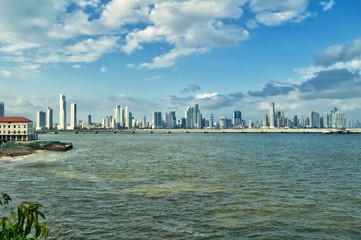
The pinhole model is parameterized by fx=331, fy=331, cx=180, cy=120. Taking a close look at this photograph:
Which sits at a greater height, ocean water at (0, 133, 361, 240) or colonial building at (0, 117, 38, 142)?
colonial building at (0, 117, 38, 142)

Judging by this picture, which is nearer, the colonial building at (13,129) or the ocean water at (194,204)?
the ocean water at (194,204)

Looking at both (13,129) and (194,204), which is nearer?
(194,204)

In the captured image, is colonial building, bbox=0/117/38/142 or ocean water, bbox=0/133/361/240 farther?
colonial building, bbox=0/117/38/142

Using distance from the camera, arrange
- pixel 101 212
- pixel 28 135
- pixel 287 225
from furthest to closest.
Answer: pixel 28 135
pixel 101 212
pixel 287 225

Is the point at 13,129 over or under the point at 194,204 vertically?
over

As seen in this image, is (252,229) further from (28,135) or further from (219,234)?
(28,135)

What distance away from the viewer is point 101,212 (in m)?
29.7

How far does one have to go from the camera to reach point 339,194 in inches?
1516

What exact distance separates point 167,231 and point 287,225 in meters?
9.43

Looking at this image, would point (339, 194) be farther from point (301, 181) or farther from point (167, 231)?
point (167, 231)

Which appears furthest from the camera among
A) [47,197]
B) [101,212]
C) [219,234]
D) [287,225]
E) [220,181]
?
[220,181]

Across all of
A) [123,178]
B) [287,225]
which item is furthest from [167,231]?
[123,178]

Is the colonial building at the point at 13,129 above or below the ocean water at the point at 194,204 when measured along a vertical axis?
Result: above

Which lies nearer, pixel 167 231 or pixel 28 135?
pixel 167 231
